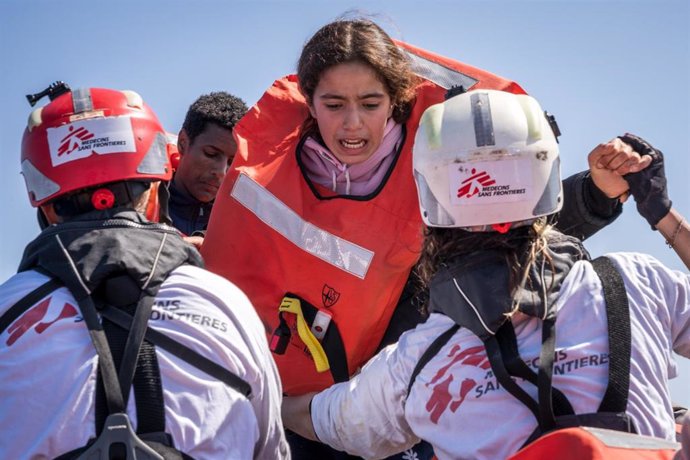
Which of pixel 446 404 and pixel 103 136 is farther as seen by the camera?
pixel 103 136

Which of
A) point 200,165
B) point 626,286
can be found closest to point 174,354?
point 626,286

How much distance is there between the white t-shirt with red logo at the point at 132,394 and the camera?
2988 mm

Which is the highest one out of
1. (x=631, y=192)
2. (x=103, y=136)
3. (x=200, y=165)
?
(x=103, y=136)

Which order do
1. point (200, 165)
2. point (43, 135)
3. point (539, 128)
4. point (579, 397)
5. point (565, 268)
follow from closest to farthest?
point (579, 397) → point (565, 268) → point (539, 128) → point (43, 135) → point (200, 165)

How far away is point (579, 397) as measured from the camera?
2.94m

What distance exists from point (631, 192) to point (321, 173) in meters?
1.71

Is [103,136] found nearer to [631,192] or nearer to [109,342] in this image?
[109,342]

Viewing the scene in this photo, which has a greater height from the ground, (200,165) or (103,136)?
(103,136)

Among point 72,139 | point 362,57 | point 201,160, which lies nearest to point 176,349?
point 72,139

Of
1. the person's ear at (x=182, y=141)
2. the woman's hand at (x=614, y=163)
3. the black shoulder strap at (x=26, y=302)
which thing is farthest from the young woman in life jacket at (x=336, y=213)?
the person's ear at (x=182, y=141)

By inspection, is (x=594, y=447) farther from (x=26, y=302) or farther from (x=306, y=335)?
(x=306, y=335)

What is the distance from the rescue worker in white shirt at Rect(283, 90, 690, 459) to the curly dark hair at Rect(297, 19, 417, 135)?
1.36 m

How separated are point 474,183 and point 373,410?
2.89ft

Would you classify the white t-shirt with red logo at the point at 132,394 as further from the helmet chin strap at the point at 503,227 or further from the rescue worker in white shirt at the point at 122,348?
the helmet chin strap at the point at 503,227
